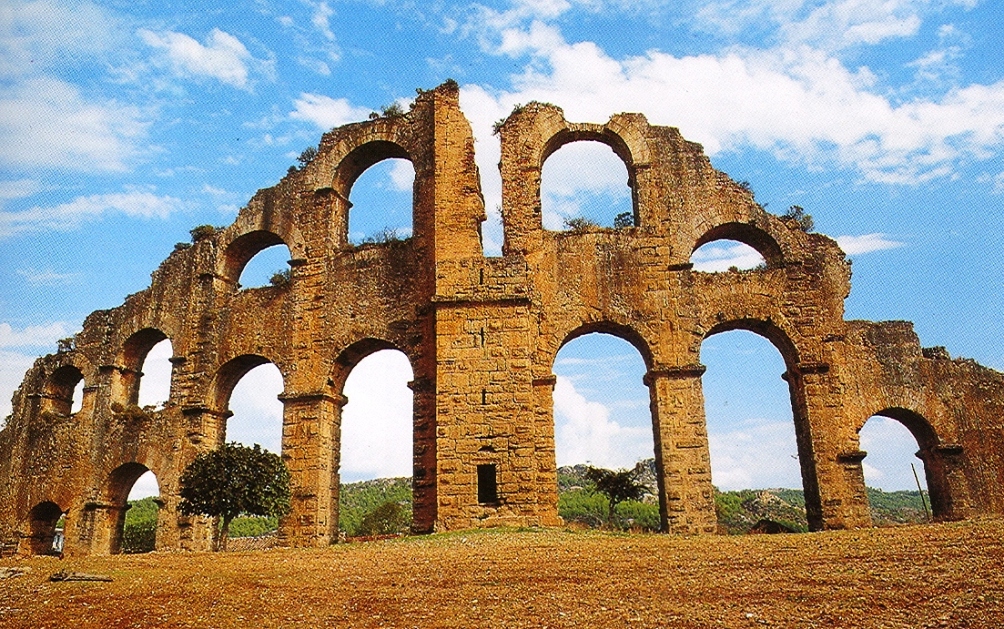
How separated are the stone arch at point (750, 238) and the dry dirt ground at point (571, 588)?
797 centimetres

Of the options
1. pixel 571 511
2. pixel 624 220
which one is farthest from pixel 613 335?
pixel 571 511

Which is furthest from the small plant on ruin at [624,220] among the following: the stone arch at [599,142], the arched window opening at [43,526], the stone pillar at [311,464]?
the arched window opening at [43,526]

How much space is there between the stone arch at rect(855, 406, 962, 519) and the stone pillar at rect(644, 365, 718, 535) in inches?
136

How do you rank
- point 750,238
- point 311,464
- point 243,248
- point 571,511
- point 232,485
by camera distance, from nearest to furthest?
1. point 232,485
2. point 311,464
3. point 750,238
4. point 243,248
5. point 571,511

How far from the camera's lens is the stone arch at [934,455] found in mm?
15992

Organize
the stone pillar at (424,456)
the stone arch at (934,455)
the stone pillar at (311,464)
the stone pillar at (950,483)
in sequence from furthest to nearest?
the stone arch at (934,455) → the stone pillar at (950,483) → the stone pillar at (311,464) → the stone pillar at (424,456)

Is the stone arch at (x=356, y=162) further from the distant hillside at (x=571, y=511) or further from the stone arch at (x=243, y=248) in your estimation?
the distant hillside at (x=571, y=511)

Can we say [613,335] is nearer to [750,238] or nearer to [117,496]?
[750,238]

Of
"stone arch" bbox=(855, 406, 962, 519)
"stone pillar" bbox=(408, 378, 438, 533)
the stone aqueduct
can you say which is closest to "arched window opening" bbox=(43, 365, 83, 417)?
the stone aqueduct

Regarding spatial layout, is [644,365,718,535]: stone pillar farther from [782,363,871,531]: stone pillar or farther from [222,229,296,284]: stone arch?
[222,229,296,284]: stone arch

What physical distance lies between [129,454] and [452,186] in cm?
969

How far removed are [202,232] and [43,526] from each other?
8.30m

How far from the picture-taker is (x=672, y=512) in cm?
1451

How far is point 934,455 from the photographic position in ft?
53.5
